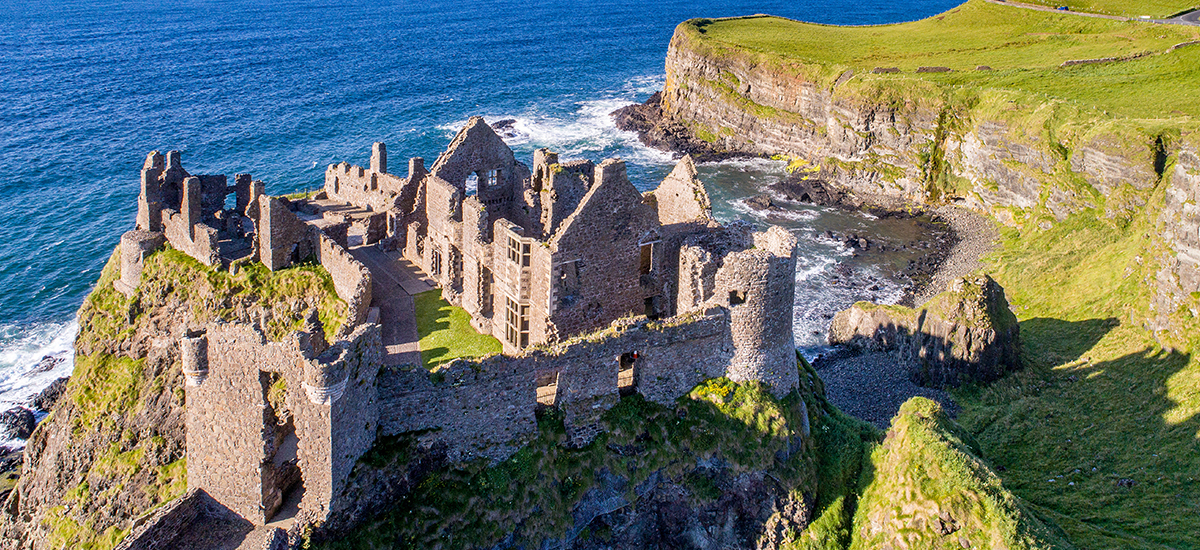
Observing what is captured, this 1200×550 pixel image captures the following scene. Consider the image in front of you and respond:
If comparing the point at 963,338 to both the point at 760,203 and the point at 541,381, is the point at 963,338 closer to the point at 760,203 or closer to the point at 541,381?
the point at 541,381

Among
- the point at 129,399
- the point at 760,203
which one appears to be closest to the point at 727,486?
the point at 129,399

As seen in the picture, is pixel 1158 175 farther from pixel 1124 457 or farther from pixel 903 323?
pixel 1124 457

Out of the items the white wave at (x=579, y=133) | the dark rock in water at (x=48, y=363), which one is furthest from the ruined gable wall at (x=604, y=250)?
the white wave at (x=579, y=133)

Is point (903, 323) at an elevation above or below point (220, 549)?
below

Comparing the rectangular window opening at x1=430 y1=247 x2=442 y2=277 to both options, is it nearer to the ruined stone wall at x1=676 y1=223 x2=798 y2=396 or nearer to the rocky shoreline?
the ruined stone wall at x1=676 y1=223 x2=798 y2=396

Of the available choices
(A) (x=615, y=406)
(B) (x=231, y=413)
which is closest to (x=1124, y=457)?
(A) (x=615, y=406)

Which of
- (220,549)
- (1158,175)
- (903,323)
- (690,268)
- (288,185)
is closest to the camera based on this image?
(220,549)

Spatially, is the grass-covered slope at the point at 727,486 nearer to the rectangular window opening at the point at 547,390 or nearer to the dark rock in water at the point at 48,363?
the rectangular window opening at the point at 547,390
